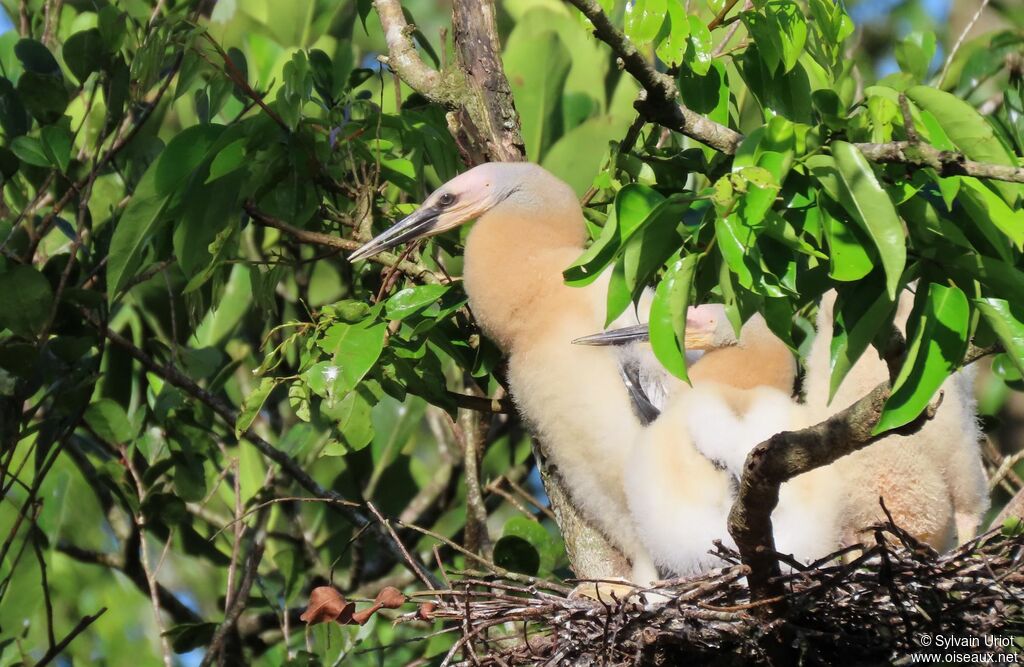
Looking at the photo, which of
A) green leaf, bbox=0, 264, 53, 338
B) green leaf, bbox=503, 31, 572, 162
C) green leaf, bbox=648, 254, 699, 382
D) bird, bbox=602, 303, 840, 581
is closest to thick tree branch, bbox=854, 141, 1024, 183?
green leaf, bbox=648, 254, 699, 382

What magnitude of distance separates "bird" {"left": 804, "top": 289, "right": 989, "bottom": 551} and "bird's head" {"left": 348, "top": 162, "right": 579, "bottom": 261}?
0.86 m

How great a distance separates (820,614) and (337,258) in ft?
8.72

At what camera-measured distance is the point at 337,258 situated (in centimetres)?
484

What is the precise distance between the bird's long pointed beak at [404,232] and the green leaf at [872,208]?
1.71m

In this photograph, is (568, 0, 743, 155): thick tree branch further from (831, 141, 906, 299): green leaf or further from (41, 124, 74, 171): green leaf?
(41, 124, 74, 171): green leaf

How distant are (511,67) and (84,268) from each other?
189cm

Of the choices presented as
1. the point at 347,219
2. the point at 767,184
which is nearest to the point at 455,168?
the point at 347,219

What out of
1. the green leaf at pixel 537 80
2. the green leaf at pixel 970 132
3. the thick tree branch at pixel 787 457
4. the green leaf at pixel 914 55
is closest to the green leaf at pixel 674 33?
the green leaf at pixel 970 132

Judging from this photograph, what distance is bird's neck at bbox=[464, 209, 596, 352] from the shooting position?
3.41 metres

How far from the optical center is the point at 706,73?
259cm

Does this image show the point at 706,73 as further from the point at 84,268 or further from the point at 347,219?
the point at 84,268

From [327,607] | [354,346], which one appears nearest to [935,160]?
[354,346]

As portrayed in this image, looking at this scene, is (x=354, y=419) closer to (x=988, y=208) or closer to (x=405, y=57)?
(x=405, y=57)

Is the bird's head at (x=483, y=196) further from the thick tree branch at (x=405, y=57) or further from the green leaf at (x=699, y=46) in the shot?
the green leaf at (x=699, y=46)
